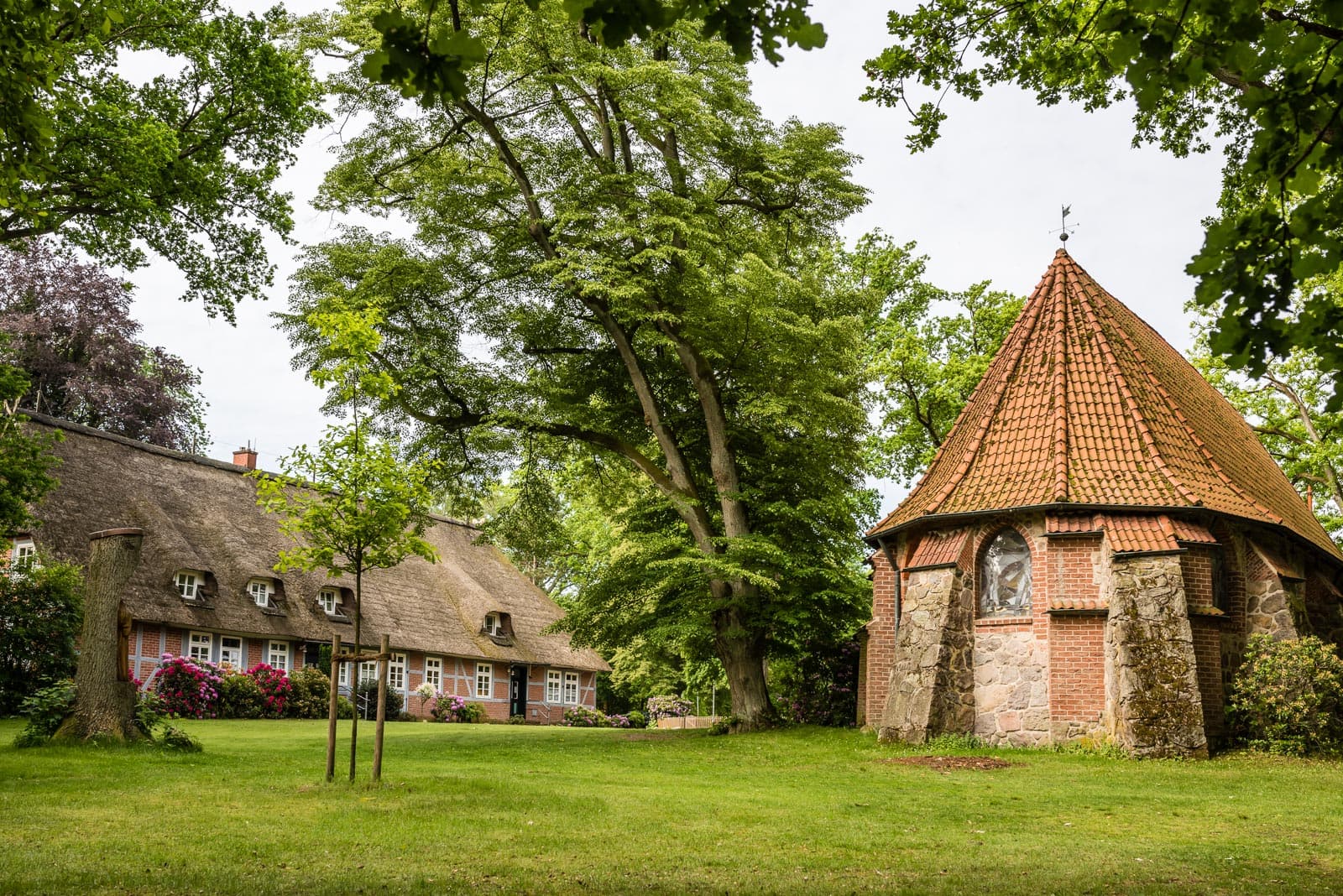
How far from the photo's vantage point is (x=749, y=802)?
11.4 meters

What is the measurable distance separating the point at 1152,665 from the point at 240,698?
2156 centimetres

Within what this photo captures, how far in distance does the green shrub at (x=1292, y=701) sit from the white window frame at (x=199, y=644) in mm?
24103

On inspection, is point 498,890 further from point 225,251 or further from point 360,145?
point 360,145

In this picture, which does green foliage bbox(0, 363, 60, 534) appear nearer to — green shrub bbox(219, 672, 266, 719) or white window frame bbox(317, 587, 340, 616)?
green shrub bbox(219, 672, 266, 719)

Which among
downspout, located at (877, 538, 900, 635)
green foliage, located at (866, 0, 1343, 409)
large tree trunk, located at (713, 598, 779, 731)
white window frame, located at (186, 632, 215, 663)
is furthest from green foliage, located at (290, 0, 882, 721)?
green foliage, located at (866, 0, 1343, 409)

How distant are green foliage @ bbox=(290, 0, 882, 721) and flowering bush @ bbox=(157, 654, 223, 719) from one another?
319 inches

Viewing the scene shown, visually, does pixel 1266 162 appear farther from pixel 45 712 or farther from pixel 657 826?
pixel 45 712

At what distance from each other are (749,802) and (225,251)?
14.1 meters

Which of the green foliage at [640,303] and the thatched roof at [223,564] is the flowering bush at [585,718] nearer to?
the thatched roof at [223,564]

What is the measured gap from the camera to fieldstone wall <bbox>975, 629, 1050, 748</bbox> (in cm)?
1725

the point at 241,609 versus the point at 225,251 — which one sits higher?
the point at 225,251

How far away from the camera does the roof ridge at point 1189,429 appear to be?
18.4 meters

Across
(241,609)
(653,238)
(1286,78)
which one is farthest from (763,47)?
(241,609)

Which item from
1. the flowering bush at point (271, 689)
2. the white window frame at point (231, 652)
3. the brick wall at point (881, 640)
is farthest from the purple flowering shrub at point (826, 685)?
the white window frame at point (231, 652)
